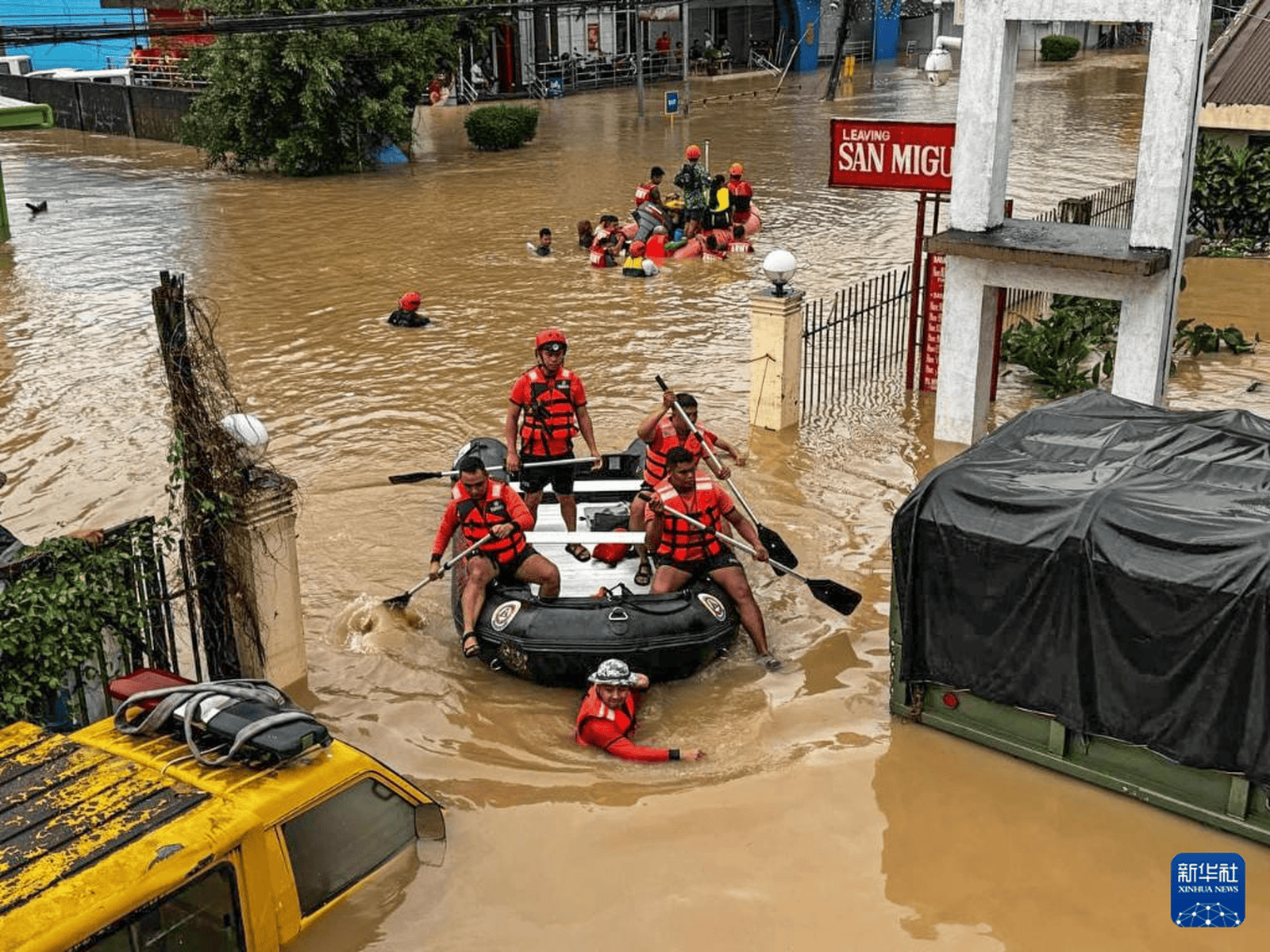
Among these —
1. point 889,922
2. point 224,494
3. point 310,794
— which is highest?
point 224,494

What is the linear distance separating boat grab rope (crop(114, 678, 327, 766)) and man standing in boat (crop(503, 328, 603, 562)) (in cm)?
468

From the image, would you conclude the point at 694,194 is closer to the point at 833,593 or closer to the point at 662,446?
the point at 662,446

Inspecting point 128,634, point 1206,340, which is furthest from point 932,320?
point 128,634

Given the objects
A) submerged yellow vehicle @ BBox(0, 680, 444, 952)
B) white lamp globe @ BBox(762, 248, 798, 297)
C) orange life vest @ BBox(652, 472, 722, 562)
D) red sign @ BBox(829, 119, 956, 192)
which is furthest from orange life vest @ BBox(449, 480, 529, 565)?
red sign @ BBox(829, 119, 956, 192)

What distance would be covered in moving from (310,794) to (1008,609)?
4.21 m

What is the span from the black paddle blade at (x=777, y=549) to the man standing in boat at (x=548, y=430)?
1551 millimetres

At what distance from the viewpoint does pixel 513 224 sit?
2589 centimetres

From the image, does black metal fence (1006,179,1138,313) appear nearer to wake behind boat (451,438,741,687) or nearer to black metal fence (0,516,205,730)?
wake behind boat (451,438,741,687)

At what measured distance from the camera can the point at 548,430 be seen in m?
11.3

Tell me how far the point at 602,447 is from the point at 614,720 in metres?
6.23

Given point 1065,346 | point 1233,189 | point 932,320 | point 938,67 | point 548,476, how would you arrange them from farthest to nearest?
point 938,67 → point 1233,189 → point 1065,346 → point 932,320 → point 548,476

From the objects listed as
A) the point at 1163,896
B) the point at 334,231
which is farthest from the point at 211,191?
the point at 1163,896

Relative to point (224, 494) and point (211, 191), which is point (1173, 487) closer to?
point (224, 494)

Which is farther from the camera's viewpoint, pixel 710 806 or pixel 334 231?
pixel 334 231
